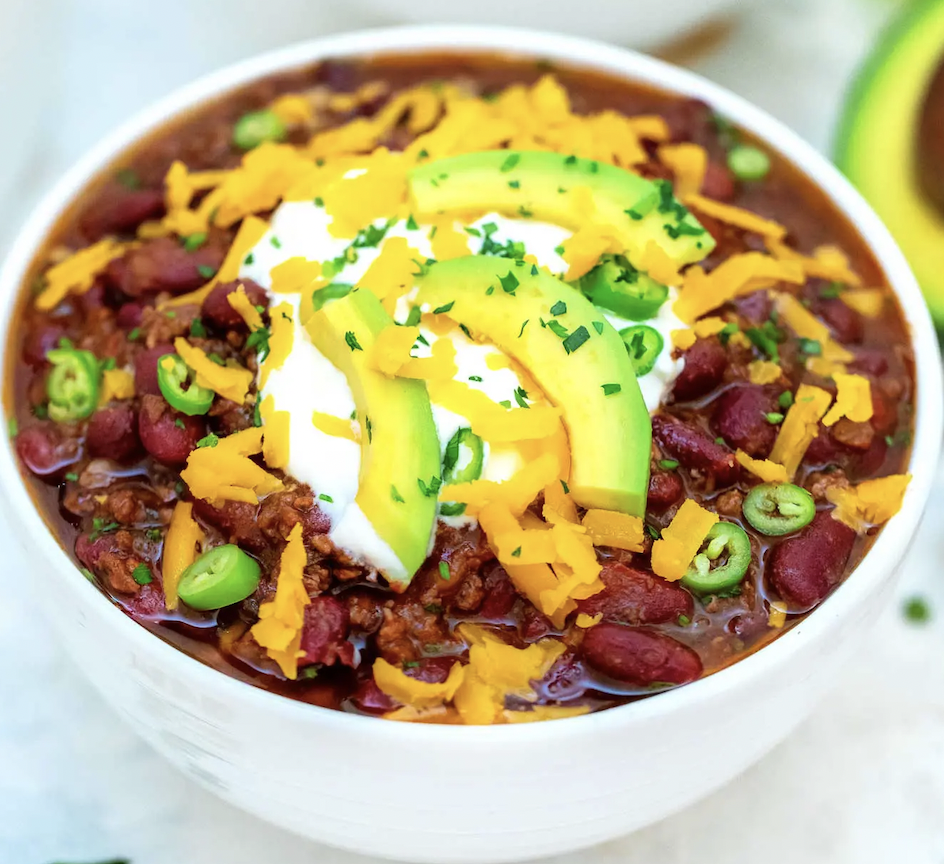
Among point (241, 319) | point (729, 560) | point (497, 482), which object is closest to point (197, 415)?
point (241, 319)

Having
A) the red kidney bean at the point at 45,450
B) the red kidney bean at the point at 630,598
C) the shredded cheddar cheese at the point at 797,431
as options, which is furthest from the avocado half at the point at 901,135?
the red kidney bean at the point at 45,450

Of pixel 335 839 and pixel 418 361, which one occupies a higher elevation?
pixel 418 361

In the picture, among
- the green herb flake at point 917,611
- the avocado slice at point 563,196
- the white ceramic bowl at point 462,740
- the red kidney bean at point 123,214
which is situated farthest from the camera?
the green herb flake at point 917,611

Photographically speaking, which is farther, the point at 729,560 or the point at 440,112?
the point at 440,112

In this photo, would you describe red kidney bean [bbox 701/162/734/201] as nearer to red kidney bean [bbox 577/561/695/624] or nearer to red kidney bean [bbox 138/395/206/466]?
red kidney bean [bbox 577/561/695/624]

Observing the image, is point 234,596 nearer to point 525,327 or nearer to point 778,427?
point 525,327

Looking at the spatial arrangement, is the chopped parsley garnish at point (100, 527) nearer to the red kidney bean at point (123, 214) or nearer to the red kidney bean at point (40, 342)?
the red kidney bean at point (40, 342)
